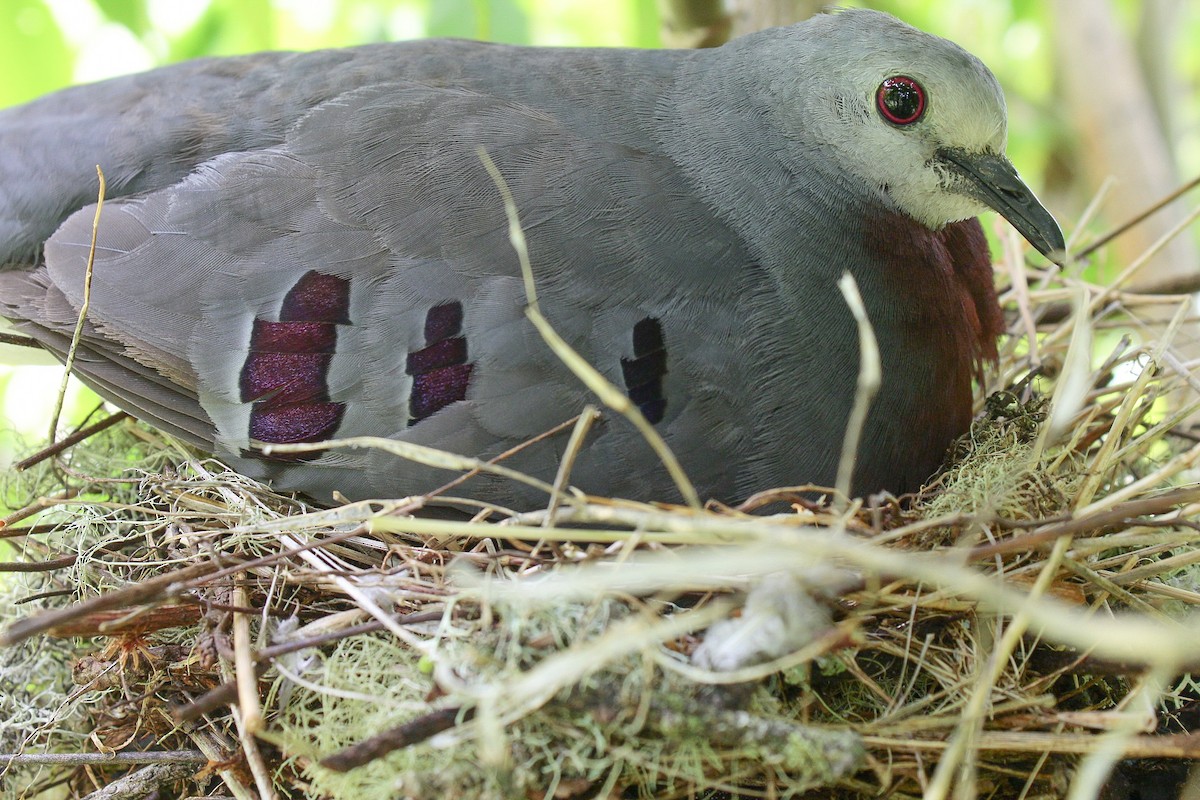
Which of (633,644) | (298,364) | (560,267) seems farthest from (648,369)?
(633,644)

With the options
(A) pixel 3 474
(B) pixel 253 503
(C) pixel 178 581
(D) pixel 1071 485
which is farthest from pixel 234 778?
(D) pixel 1071 485

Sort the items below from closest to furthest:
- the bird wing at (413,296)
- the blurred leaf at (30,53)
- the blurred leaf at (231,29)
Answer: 1. the bird wing at (413,296)
2. the blurred leaf at (30,53)
3. the blurred leaf at (231,29)

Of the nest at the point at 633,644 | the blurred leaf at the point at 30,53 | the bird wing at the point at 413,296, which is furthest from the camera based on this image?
the blurred leaf at the point at 30,53

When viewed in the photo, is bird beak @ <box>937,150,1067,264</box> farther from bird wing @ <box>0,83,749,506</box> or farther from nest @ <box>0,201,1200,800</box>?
bird wing @ <box>0,83,749,506</box>

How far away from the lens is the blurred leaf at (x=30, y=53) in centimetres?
251

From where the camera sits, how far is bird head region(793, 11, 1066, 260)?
2.16m

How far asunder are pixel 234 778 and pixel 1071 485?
60.9 inches

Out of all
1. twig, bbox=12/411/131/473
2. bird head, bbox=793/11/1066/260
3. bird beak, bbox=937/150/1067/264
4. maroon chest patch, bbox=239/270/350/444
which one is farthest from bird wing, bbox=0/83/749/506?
bird beak, bbox=937/150/1067/264

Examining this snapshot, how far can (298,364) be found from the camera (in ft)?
7.04

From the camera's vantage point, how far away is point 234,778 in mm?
1731

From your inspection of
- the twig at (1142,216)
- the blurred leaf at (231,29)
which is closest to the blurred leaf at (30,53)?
the blurred leaf at (231,29)

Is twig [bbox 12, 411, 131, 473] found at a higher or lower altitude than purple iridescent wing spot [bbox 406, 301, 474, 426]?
lower

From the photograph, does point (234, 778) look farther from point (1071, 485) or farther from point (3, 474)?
point (1071, 485)

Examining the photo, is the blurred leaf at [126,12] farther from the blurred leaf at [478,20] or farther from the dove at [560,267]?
the blurred leaf at [478,20]
